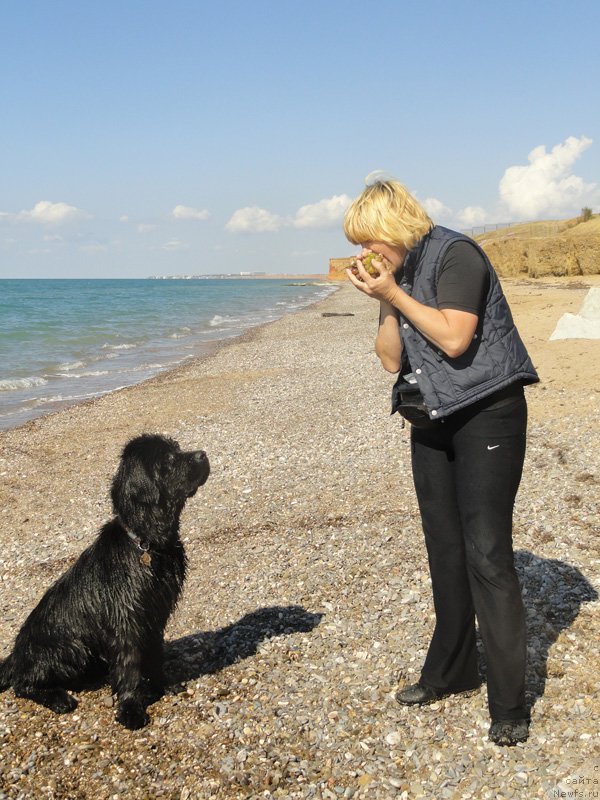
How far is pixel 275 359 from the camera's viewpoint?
64.8 feet

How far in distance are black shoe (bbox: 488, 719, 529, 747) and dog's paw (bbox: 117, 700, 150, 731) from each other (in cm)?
192

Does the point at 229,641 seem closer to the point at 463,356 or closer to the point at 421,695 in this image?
the point at 421,695

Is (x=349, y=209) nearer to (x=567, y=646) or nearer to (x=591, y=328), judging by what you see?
(x=567, y=646)

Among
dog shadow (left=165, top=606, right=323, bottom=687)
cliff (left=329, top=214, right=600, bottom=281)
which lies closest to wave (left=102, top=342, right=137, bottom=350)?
cliff (left=329, top=214, right=600, bottom=281)

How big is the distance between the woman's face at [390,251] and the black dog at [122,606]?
174 centimetres

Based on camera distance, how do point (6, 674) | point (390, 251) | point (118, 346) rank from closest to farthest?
point (390, 251) < point (6, 674) < point (118, 346)

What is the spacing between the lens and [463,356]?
3.02 meters

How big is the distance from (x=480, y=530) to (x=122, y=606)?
6.84 ft

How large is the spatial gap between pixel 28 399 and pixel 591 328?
42.7 ft

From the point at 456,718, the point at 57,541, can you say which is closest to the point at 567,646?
the point at 456,718

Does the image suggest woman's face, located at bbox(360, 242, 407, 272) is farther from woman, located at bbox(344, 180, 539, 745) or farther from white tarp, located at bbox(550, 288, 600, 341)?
white tarp, located at bbox(550, 288, 600, 341)

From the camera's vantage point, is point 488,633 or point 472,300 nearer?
point 472,300

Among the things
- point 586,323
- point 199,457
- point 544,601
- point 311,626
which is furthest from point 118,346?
point 544,601

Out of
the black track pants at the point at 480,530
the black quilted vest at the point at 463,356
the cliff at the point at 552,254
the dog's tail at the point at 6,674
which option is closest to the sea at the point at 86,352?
the cliff at the point at 552,254
